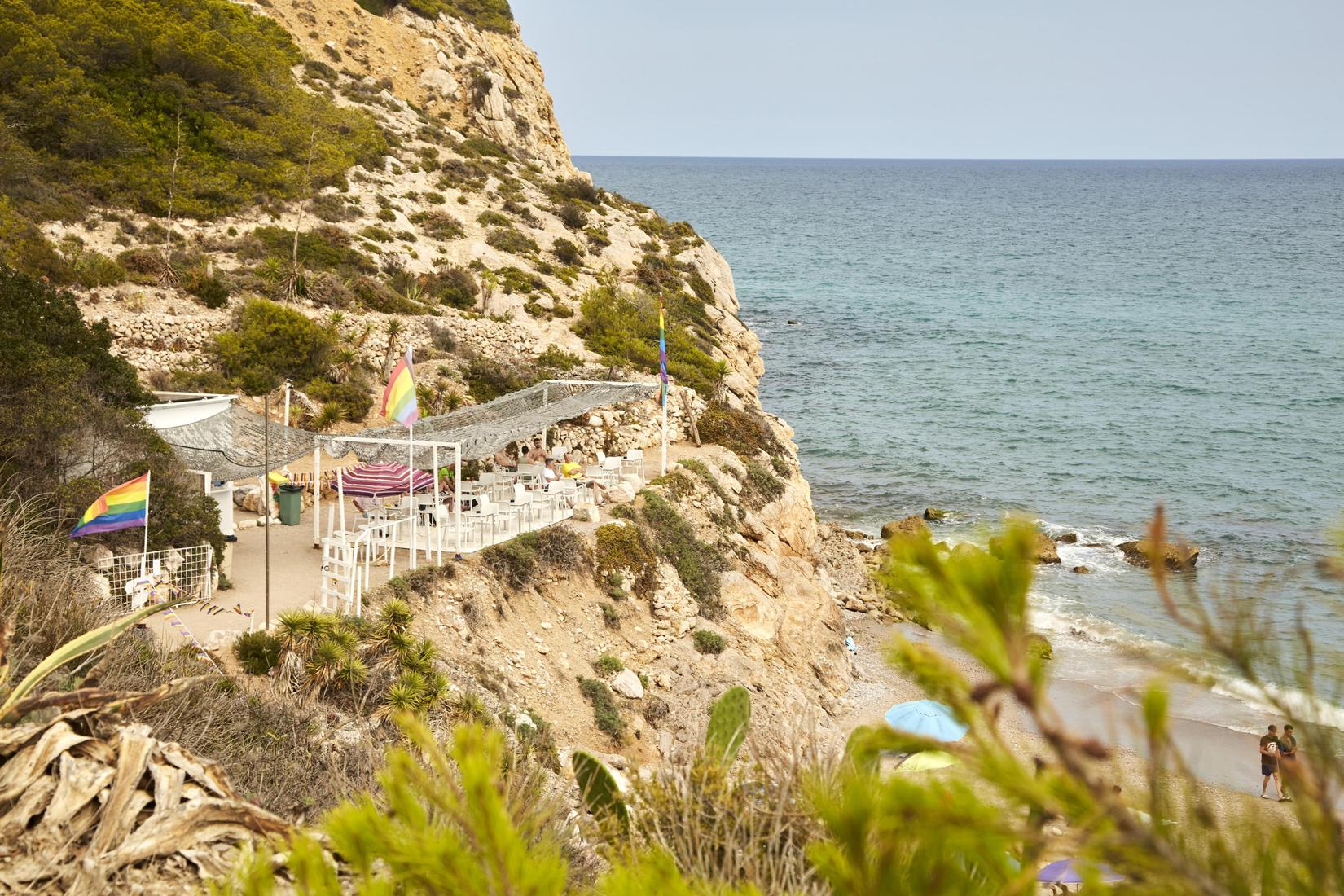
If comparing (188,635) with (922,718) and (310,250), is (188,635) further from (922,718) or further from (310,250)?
(310,250)

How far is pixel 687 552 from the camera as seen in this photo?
Answer: 738 inches

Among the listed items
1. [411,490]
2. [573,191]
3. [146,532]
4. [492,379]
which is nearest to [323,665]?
[146,532]

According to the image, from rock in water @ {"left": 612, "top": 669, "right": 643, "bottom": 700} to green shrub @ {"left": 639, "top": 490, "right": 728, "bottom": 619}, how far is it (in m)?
2.96

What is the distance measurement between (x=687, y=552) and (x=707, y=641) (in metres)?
2.03

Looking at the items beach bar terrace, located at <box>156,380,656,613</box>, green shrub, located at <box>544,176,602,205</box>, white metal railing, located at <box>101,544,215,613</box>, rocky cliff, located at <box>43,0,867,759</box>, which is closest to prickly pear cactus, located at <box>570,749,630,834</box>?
rocky cliff, located at <box>43,0,867,759</box>

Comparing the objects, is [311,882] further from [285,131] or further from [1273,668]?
[285,131]

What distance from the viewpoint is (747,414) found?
27.7 m

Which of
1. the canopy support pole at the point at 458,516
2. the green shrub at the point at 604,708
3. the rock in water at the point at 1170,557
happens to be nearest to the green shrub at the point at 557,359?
the canopy support pole at the point at 458,516

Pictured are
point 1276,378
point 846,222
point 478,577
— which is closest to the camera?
point 478,577

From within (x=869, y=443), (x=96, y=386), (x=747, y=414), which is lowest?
(x=869, y=443)

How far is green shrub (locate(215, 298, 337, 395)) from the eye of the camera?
2364 centimetres

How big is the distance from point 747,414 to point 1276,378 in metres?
35.9

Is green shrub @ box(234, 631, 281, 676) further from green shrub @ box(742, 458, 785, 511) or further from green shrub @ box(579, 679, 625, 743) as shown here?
green shrub @ box(742, 458, 785, 511)

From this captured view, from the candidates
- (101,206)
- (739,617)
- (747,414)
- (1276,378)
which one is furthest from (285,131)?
(1276,378)
